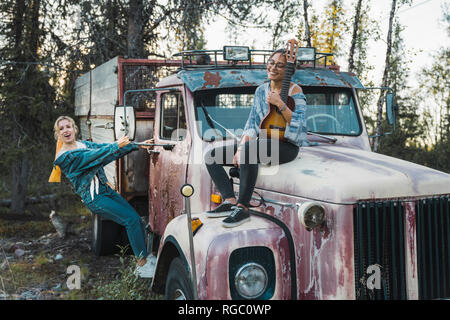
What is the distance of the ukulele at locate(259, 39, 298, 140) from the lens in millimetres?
3809

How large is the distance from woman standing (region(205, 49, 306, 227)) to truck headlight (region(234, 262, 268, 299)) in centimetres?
35

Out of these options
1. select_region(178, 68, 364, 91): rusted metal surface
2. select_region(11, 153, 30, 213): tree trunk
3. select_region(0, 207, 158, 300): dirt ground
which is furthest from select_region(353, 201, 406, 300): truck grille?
select_region(11, 153, 30, 213): tree trunk

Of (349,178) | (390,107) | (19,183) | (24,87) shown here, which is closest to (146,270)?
(349,178)

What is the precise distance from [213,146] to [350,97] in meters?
1.59

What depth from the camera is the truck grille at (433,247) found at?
3188mm

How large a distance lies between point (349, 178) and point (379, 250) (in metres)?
0.49

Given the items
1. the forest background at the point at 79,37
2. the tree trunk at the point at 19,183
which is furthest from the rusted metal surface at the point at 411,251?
the tree trunk at the point at 19,183

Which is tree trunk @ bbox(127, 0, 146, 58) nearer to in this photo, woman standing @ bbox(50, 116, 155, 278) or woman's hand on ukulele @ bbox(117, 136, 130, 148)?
woman standing @ bbox(50, 116, 155, 278)

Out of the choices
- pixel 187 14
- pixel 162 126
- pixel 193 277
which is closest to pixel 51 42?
pixel 187 14

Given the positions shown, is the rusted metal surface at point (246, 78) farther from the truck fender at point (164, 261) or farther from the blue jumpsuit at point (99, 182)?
the truck fender at point (164, 261)

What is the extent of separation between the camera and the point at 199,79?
469cm

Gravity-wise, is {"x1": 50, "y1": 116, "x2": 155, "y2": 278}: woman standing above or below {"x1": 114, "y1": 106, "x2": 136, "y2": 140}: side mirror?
below
